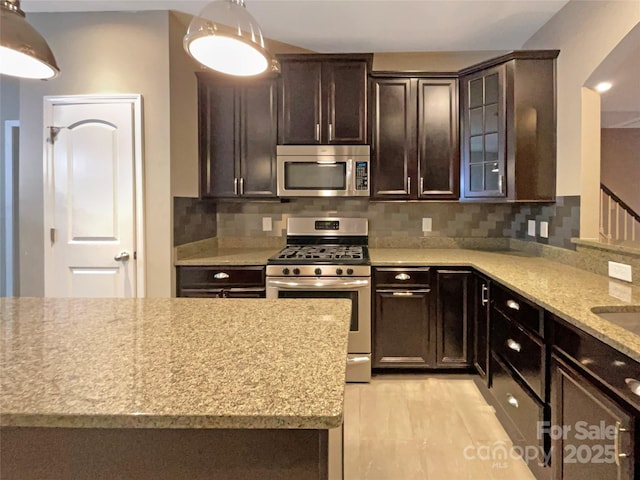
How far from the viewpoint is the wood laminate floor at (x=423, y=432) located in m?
1.94

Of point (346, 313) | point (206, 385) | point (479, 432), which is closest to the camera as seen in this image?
point (206, 385)

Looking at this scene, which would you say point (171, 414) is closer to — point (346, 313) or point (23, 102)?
point (346, 313)

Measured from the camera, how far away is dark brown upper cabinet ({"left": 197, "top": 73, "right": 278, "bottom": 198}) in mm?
3119

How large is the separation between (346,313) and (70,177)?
2.43 m

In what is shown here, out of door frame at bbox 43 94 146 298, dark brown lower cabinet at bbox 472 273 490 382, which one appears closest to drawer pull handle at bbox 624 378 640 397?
dark brown lower cabinet at bbox 472 273 490 382

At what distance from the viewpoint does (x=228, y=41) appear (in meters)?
1.33

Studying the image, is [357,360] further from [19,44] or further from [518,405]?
[19,44]

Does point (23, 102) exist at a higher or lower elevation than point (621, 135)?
lower

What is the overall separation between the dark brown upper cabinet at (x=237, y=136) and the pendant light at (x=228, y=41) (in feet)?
5.42

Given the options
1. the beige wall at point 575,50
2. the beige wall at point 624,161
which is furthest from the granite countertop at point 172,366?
the beige wall at point 624,161

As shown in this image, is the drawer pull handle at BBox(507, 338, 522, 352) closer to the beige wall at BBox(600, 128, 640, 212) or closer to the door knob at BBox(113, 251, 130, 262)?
the door knob at BBox(113, 251, 130, 262)

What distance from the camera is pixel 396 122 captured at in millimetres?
3150

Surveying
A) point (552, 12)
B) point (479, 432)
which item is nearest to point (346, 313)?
point (479, 432)

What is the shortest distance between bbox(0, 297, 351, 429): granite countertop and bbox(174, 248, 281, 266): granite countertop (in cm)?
135
